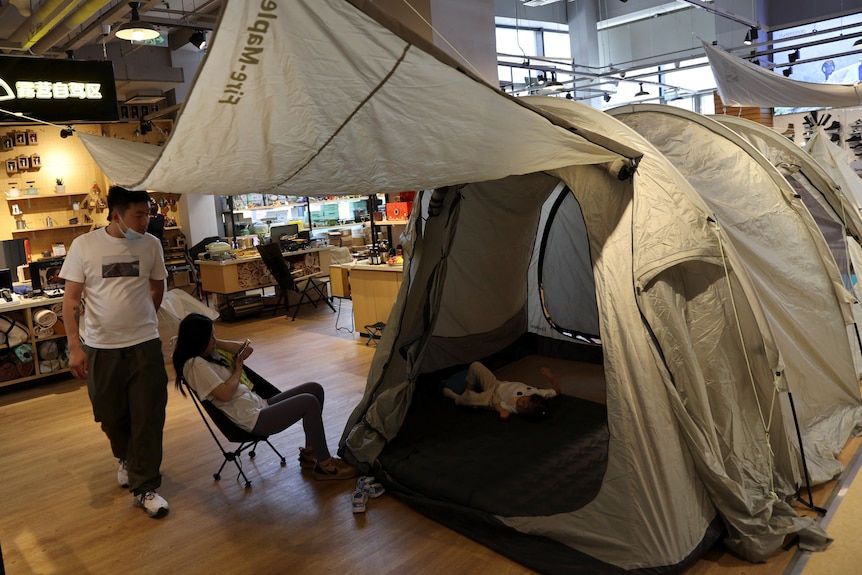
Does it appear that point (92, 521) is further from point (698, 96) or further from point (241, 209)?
point (698, 96)

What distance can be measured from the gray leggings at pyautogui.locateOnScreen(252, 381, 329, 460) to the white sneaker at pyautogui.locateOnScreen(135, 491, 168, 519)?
0.60 meters

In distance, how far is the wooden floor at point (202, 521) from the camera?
284 centimetres

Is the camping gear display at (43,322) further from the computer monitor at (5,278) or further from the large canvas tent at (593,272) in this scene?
the large canvas tent at (593,272)

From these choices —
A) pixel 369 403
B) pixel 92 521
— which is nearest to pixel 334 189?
pixel 369 403

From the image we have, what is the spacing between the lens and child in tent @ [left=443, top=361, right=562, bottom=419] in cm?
399

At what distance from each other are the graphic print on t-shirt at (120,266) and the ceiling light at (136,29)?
3.41 m

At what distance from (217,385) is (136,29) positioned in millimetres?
4028

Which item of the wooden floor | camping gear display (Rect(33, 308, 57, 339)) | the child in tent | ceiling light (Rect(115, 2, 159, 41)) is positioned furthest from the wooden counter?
the child in tent

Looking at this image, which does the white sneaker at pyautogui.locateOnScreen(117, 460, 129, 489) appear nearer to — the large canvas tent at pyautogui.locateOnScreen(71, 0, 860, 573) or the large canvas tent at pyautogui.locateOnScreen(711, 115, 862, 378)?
the large canvas tent at pyautogui.locateOnScreen(71, 0, 860, 573)

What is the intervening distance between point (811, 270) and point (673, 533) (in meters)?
2.02

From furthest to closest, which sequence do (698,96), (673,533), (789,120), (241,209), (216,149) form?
(698,96)
(241,209)
(789,120)
(673,533)
(216,149)

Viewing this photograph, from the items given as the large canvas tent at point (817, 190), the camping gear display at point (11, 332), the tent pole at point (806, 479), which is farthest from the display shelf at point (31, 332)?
the large canvas tent at point (817, 190)

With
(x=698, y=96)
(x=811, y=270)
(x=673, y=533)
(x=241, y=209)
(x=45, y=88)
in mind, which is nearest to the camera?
(x=673, y=533)

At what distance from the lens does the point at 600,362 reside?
5.11 m
